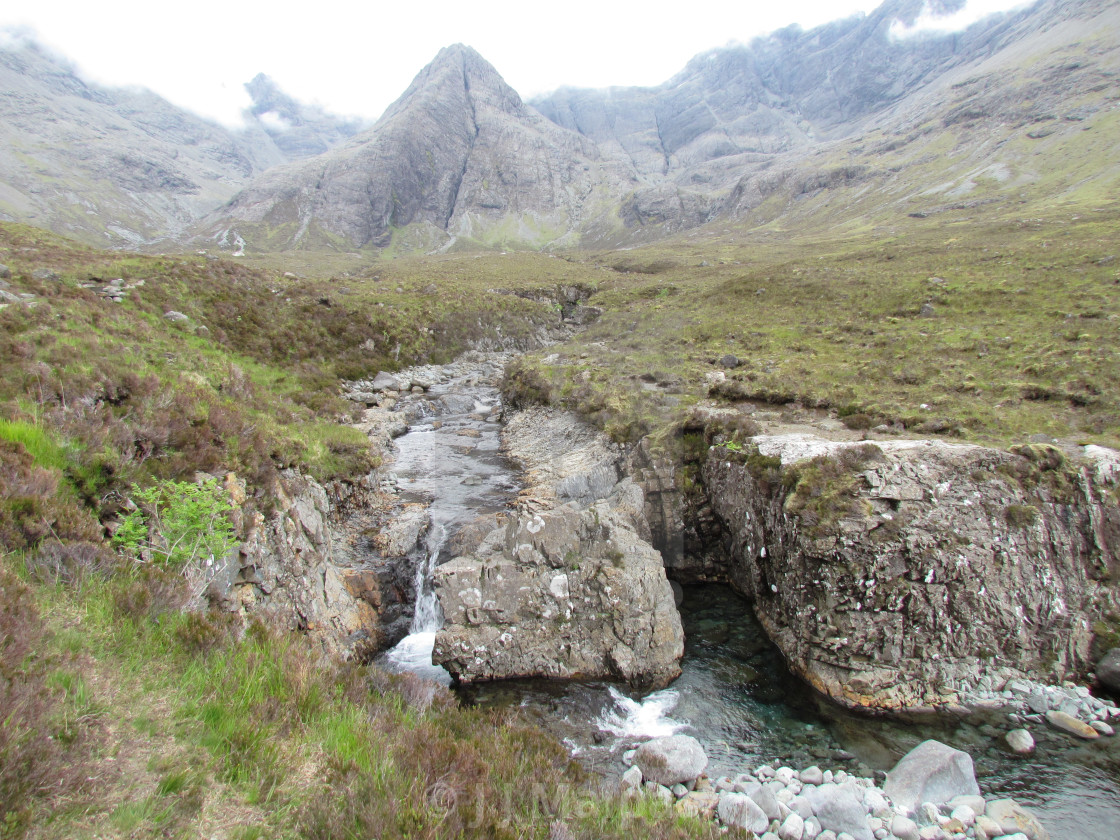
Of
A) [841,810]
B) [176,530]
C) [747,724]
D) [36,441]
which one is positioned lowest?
[747,724]

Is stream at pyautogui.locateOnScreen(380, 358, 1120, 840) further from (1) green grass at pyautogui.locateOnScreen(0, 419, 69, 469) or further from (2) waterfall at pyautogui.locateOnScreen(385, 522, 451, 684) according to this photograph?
(1) green grass at pyautogui.locateOnScreen(0, 419, 69, 469)

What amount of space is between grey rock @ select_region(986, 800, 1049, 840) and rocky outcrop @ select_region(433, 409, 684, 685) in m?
6.02

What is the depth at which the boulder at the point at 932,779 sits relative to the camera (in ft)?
28.9

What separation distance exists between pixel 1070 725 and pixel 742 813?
798 centimetres

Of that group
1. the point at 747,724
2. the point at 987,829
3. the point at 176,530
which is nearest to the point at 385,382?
the point at 176,530

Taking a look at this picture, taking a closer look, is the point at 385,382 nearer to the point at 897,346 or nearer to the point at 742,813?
the point at 897,346

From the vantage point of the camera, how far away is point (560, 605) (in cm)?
1295

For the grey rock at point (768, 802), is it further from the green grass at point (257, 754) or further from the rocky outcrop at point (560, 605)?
the rocky outcrop at point (560, 605)

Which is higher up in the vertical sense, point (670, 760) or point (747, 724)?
point (670, 760)

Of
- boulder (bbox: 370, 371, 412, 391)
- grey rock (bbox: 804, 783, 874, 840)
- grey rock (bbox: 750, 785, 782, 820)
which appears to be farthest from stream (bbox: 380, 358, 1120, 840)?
boulder (bbox: 370, 371, 412, 391)

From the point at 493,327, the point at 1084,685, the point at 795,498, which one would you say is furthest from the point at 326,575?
the point at 493,327

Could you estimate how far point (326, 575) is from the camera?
12586 millimetres

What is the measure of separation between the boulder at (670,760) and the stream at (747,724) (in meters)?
0.53

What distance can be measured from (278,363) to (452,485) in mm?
16280
